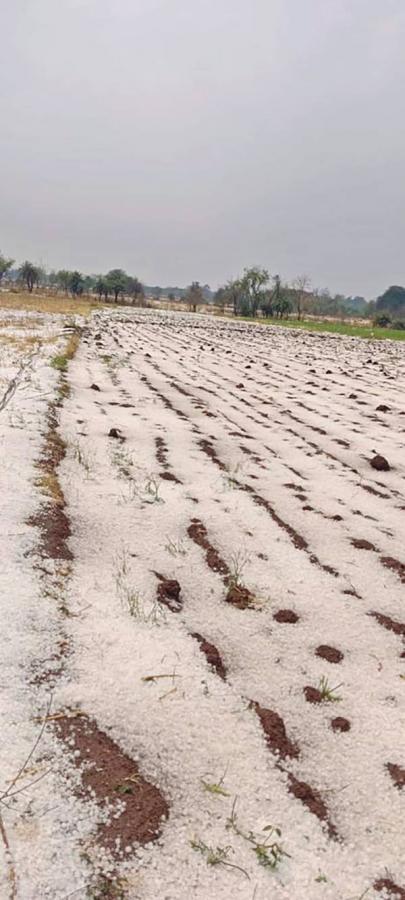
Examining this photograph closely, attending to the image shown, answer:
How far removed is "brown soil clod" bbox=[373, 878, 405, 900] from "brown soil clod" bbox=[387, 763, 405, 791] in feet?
1.07

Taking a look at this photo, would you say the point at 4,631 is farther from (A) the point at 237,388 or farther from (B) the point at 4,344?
(B) the point at 4,344

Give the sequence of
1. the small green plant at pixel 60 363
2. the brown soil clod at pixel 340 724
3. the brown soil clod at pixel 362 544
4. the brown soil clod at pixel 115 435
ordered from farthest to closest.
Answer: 1. the small green plant at pixel 60 363
2. the brown soil clod at pixel 115 435
3. the brown soil clod at pixel 362 544
4. the brown soil clod at pixel 340 724

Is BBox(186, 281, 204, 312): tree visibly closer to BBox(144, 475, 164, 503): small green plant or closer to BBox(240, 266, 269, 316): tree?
BBox(240, 266, 269, 316): tree

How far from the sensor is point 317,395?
874 cm

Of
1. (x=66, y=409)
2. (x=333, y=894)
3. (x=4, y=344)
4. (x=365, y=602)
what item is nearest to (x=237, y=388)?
(x=66, y=409)

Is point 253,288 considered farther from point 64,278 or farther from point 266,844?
point 266,844

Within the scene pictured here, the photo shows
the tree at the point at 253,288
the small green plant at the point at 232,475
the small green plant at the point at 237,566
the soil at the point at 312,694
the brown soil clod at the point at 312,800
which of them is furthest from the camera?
the tree at the point at 253,288

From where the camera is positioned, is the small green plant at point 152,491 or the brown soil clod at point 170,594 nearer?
the brown soil clod at point 170,594

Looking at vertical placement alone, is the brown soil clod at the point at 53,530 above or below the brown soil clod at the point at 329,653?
above

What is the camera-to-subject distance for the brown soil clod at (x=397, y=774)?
175 centimetres

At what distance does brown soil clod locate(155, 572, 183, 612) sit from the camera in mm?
2568

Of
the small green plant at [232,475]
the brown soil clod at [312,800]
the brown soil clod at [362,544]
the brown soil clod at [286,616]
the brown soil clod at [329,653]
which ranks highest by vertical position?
the small green plant at [232,475]

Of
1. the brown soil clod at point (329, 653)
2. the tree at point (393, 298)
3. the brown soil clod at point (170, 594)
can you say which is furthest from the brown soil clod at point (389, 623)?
the tree at point (393, 298)

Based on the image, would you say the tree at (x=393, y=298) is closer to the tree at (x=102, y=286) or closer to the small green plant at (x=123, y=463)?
the tree at (x=102, y=286)
